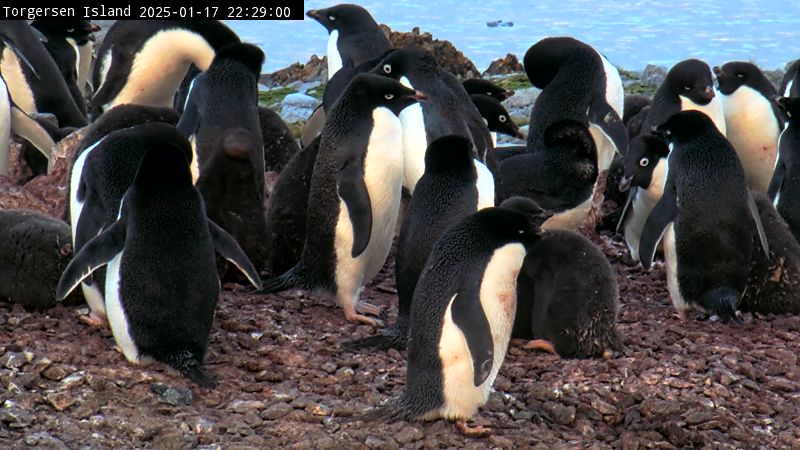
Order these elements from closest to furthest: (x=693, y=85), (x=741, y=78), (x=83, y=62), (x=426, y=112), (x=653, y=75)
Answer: (x=426, y=112) → (x=693, y=85) → (x=741, y=78) → (x=83, y=62) → (x=653, y=75)

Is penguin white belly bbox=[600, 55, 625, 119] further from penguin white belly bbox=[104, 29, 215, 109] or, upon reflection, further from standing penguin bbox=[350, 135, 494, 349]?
standing penguin bbox=[350, 135, 494, 349]

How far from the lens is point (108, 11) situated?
11656 mm

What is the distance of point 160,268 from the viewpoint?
4.98 meters

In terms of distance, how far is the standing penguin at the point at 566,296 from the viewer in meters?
5.41

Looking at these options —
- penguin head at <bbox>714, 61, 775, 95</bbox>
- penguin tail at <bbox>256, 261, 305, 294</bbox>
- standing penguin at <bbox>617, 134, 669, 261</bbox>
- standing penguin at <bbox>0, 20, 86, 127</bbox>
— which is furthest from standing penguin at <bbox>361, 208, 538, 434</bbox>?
standing penguin at <bbox>0, 20, 86, 127</bbox>

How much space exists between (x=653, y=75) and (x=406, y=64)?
550 cm

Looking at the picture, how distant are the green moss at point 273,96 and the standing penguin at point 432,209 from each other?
5.69m

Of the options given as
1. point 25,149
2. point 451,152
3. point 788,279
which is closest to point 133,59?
point 25,149

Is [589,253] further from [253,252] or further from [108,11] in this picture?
[108,11]

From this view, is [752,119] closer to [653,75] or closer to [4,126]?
[653,75]

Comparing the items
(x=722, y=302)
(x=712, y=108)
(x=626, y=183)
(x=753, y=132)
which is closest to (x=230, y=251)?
(x=722, y=302)

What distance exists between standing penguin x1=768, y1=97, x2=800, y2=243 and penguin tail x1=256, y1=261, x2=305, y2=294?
259 cm

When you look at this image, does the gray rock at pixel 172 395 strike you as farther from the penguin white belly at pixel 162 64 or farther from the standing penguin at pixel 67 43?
the standing penguin at pixel 67 43

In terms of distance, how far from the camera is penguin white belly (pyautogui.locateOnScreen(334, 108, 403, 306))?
607 cm
